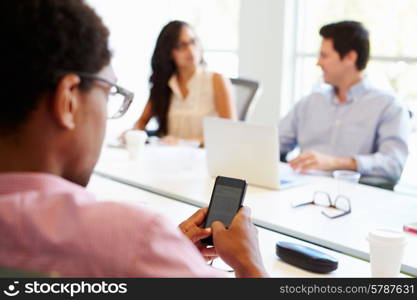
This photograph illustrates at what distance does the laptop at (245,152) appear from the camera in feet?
6.61

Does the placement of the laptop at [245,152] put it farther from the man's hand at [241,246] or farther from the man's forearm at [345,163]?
the man's hand at [241,246]

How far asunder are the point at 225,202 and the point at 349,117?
167cm

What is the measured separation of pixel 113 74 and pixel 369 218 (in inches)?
44.3

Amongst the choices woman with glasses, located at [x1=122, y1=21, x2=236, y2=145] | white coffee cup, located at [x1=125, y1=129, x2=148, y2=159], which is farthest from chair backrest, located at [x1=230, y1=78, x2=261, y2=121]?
white coffee cup, located at [x1=125, y1=129, x2=148, y2=159]

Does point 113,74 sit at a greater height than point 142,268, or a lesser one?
greater

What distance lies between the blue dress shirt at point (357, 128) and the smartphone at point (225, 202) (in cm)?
129

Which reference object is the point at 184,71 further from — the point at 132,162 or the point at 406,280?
the point at 406,280

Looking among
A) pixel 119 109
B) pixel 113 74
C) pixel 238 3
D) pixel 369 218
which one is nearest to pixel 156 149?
pixel 369 218

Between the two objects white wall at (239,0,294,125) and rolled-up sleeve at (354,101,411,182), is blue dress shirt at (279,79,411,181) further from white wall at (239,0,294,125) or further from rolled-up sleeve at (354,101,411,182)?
white wall at (239,0,294,125)

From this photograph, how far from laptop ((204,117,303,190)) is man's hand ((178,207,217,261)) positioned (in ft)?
2.45

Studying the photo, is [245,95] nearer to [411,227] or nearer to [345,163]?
[345,163]

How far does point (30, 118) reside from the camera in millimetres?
735

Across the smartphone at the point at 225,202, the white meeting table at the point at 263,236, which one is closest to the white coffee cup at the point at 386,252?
the white meeting table at the point at 263,236

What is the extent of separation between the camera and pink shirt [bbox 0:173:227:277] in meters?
0.66
